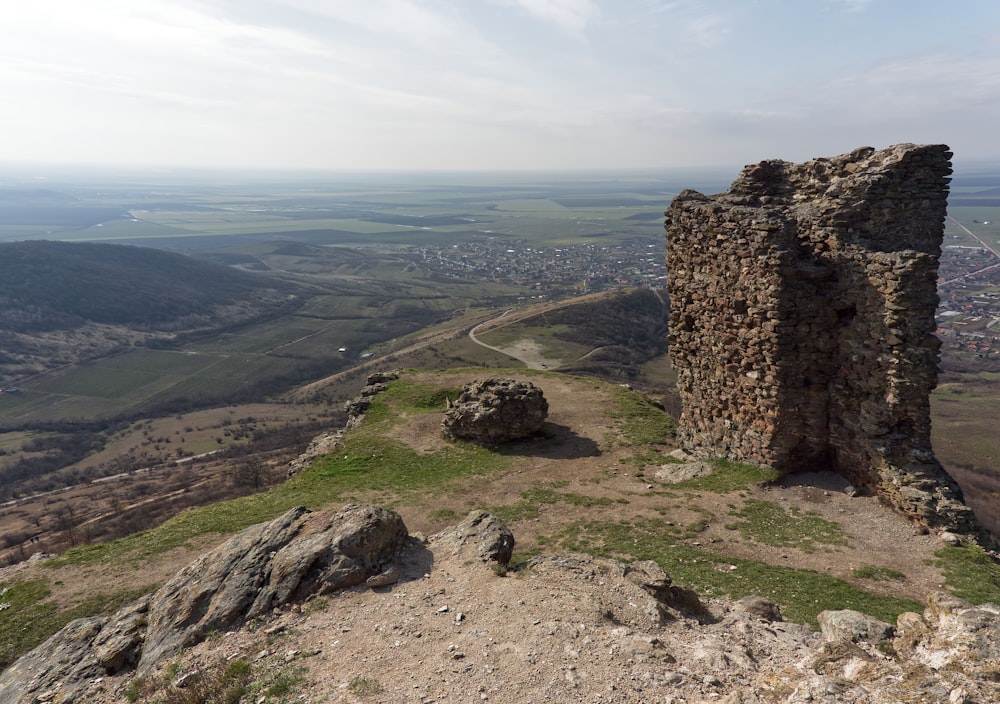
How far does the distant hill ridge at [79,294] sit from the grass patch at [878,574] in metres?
196

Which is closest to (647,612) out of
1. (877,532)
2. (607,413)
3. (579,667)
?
(579,667)

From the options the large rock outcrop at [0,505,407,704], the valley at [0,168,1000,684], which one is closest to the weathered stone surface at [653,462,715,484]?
the valley at [0,168,1000,684]

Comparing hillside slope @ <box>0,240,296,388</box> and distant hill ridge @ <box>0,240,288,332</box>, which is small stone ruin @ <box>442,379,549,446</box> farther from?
distant hill ridge @ <box>0,240,288,332</box>

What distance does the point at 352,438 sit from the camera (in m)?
26.0

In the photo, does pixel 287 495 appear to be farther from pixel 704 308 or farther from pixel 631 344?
pixel 631 344

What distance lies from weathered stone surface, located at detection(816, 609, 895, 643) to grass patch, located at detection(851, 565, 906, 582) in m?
3.44

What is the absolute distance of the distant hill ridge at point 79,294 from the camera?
166 meters

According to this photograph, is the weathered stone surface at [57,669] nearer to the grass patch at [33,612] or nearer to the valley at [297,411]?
the grass patch at [33,612]

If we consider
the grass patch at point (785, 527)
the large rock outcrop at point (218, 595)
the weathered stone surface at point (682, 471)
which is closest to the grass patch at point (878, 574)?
the grass patch at point (785, 527)

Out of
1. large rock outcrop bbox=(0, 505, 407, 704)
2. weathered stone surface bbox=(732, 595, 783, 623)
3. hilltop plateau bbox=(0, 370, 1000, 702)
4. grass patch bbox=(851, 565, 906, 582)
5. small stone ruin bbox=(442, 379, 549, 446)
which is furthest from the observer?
small stone ruin bbox=(442, 379, 549, 446)

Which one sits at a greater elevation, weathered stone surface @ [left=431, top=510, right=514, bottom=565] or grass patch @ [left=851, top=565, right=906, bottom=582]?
weathered stone surface @ [left=431, top=510, right=514, bottom=565]

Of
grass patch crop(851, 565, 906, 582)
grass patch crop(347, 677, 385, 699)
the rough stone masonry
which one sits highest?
the rough stone masonry

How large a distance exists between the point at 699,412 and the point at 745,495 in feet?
13.8

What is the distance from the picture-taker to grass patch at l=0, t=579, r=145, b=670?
41.6ft
